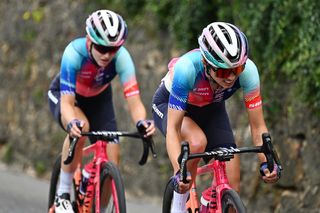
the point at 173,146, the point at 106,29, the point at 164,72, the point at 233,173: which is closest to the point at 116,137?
the point at 106,29

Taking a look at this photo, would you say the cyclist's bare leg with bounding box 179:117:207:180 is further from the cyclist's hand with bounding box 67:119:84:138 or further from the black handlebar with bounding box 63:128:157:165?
the cyclist's hand with bounding box 67:119:84:138

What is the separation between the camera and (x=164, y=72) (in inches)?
480

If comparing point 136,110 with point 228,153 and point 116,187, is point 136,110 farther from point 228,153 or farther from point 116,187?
point 228,153

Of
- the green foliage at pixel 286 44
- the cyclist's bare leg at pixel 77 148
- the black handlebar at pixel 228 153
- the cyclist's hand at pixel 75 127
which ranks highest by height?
the green foliage at pixel 286 44

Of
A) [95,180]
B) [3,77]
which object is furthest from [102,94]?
[3,77]

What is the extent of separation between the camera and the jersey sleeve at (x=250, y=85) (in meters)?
6.43

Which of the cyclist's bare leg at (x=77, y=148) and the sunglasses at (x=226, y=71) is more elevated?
the cyclist's bare leg at (x=77, y=148)

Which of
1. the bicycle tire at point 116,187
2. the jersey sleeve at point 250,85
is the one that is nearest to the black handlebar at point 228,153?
the jersey sleeve at point 250,85

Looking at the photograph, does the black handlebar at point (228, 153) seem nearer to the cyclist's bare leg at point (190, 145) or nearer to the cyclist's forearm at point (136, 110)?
the cyclist's bare leg at point (190, 145)

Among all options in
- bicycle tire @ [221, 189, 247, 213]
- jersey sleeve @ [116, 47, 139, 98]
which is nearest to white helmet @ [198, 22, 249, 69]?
bicycle tire @ [221, 189, 247, 213]

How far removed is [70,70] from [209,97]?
176 cm

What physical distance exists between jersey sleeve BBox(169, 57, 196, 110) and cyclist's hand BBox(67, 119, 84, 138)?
117 cm

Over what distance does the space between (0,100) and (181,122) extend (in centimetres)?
970

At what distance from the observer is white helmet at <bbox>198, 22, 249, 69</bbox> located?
609cm
